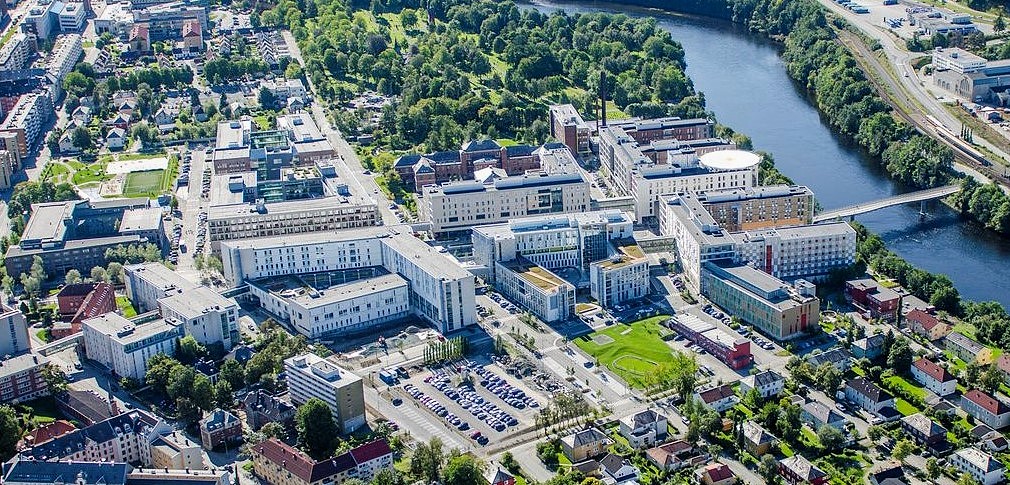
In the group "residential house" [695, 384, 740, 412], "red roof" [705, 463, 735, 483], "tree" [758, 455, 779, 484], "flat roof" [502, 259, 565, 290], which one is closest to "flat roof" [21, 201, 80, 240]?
"flat roof" [502, 259, 565, 290]

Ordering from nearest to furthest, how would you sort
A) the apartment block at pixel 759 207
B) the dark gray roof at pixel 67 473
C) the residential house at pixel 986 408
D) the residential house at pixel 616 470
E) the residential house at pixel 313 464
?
the dark gray roof at pixel 67 473 < the residential house at pixel 313 464 < the residential house at pixel 616 470 < the residential house at pixel 986 408 < the apartment block at pixel 759 207

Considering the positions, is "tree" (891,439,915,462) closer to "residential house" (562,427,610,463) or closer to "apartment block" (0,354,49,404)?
"residential house" (562,427,610,463)

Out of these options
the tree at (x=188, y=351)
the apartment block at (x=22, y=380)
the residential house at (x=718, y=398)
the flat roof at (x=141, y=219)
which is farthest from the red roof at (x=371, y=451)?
the flat roof at (x=141, y=219)

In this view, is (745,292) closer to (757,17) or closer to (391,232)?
(391,232)

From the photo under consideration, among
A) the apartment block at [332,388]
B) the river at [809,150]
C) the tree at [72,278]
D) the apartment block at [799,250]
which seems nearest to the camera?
the apartment block at [332,388]

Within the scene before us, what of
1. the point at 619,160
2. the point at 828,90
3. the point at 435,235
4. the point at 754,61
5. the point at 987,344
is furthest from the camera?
the point at 754,61

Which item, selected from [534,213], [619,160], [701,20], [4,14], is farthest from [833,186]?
[4,14]

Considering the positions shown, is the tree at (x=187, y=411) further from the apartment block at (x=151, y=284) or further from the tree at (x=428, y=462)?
the tree at (x=428, y=462)
